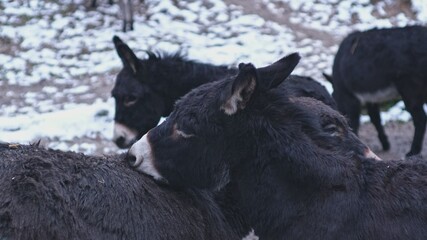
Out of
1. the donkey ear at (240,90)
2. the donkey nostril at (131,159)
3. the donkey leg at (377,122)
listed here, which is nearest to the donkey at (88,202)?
the donkey nostril at (131,159)

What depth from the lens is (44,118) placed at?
9.50 meters

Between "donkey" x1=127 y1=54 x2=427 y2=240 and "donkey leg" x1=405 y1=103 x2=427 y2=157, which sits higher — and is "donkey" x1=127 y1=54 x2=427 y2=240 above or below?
above

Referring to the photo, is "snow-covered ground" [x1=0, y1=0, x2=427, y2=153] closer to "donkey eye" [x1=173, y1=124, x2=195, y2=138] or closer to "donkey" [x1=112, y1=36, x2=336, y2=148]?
"donkey" [x1=112, y1=36, x2=336, y2=148]

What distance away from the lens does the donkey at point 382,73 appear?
809 cm

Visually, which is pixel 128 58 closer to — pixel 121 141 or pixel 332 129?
pixel 121 141

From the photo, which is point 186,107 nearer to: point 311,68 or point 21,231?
point 21,231

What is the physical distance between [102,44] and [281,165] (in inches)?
412

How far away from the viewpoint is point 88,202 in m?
3.32

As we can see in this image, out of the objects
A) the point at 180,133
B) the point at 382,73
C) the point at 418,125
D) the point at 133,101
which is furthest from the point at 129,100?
the point at 418,125

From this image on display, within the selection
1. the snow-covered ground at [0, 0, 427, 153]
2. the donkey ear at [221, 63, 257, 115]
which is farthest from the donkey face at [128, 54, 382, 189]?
the snow-covered ground at [0, 0, 427, 153]

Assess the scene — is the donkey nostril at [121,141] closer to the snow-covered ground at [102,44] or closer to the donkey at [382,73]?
the snow-covered ground at [102,44]

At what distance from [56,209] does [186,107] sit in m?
0.89

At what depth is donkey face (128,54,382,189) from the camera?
3441 mm

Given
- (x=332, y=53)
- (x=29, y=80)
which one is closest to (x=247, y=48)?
(x=332, y=53)
